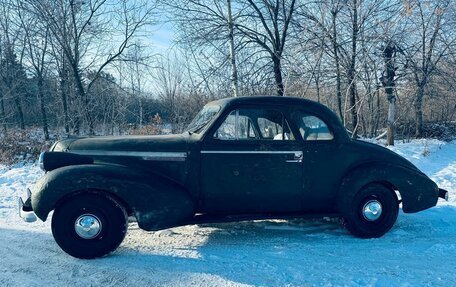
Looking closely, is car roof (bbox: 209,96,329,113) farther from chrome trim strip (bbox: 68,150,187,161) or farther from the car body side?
chrome trim strip (bbox: 68,150,187,161)

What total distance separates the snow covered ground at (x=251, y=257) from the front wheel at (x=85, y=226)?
0.13m

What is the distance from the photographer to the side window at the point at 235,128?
4492mm

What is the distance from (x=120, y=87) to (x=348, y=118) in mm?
10969

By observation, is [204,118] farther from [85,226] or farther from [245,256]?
[85,226]

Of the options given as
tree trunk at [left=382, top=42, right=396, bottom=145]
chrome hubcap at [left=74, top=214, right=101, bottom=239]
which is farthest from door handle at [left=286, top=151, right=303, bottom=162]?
tree trunk at [left=382, top=42, right=396, bottom=145]

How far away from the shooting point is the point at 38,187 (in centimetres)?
404

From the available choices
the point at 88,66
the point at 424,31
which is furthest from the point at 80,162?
the point at 424,31

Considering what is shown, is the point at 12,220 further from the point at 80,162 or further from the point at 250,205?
the point at 250,205

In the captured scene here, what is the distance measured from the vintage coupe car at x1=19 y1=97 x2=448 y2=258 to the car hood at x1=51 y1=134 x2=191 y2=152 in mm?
12

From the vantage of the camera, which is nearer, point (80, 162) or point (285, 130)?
point (80, 162)

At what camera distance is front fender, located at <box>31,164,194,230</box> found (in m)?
3.96

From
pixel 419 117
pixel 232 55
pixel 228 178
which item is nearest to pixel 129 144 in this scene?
pixel 228 178

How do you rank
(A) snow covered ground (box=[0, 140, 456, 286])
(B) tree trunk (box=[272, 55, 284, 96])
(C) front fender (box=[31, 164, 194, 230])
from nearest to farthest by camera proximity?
(A) snow covered ground (box=[0, 140, 456, 286])
(C) front fender (box=[31, 164, 194, 230])
(B) tree trunk (box=[272, 55, 284, 96])

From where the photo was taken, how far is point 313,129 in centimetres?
471
